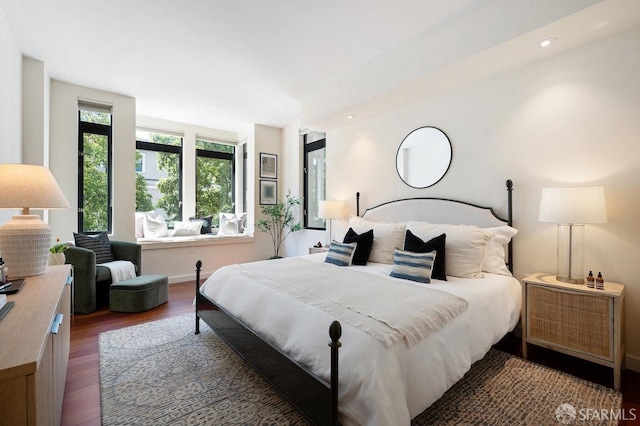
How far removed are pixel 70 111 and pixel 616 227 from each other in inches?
233

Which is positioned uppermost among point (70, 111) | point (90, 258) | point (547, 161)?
point (70, 111)

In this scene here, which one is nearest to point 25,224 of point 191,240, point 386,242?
point 386,242

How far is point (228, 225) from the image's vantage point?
5.38 metres

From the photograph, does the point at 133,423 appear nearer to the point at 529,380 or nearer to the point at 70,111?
the point at 529,380

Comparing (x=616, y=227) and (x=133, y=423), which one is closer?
(x=133, y=423)

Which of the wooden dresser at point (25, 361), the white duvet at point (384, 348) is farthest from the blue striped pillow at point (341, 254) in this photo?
the wooden dresser at point (25, 361)

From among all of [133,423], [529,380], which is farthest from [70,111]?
[529,380]

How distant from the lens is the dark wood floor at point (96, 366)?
1714mm

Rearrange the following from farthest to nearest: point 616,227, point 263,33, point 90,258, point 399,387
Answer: point 90,258
point 263,33
point 616,227
point 399,387

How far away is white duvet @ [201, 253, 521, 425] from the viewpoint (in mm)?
1222

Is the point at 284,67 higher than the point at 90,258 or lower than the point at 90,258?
higher

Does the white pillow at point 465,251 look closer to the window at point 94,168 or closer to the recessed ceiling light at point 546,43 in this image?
the recessed ceiling light at point 546,43

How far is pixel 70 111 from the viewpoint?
149 inches

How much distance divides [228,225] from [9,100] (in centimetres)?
324
